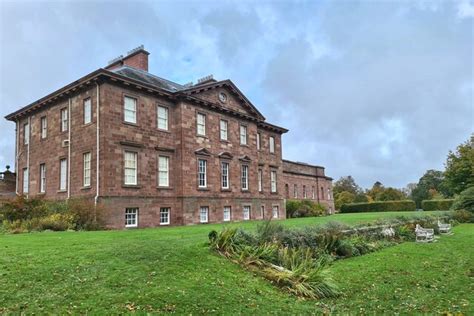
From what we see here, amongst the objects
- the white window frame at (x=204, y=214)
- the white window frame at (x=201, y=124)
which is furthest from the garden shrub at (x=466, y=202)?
the white window frame at (x=201, y=124)

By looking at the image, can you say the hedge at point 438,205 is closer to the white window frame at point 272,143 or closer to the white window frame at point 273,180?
the white window frame at point 273,180

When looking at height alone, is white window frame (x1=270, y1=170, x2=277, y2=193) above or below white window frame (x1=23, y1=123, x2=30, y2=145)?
below

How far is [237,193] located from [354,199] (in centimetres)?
4774

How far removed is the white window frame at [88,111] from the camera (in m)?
22.6

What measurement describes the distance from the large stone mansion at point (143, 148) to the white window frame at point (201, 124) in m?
0.07

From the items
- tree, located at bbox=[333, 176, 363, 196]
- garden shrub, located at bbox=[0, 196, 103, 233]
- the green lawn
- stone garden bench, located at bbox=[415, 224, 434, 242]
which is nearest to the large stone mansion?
garden shrub, located at bbox=[0, 196, 103, 233]

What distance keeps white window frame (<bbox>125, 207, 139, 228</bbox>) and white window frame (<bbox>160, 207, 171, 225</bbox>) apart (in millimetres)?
1981

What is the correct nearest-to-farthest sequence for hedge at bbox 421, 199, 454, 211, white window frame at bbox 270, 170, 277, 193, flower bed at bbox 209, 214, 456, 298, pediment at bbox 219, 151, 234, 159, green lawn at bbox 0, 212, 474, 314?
green lawn at bbox 0, 212, 474, 314
flower bed at bbox 209, 214, 456, 298
pediment at bbox 219, 151, 234, 159
white window frame at bbox 270, 170, 277, 193
hedge at bbox 421, 199, 454, 211

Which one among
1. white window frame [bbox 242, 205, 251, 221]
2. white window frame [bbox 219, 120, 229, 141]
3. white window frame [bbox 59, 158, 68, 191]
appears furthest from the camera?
white window frame [bbox 242, 205, 251, 221]

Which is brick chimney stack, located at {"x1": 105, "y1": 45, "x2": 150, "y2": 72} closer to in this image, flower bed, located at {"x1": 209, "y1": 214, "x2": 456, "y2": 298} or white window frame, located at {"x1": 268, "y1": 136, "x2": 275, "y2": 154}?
white window frame, located at {"x1": 268, "y1": 136, "x2": 275, "y2": 154}

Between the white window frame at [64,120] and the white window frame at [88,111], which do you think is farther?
the white window frame at [64,120]

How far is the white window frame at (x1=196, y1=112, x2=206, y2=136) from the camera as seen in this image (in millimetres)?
26973

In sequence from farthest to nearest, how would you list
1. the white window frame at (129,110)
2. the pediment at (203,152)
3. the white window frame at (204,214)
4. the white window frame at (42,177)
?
the pediment at (203,152) < the white window frame at (204,214) < the white window frame at (42,177) < the white window frame at (129,110)

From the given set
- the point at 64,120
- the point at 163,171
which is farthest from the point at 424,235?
the point at 64,120
